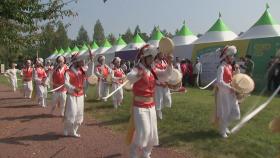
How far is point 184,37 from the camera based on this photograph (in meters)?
27.4

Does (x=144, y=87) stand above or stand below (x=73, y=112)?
above

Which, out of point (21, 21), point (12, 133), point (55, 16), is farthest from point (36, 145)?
point (55, 16)

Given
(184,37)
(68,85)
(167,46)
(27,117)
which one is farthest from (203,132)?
(184,37)

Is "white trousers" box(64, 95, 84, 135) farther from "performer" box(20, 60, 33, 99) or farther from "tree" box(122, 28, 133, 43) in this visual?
"tree" box(122, 28, 133, 43)

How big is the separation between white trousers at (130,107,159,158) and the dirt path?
46.5 inches

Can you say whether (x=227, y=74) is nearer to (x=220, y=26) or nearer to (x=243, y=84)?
(x=243, y=84)

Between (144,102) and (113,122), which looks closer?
(144,102)

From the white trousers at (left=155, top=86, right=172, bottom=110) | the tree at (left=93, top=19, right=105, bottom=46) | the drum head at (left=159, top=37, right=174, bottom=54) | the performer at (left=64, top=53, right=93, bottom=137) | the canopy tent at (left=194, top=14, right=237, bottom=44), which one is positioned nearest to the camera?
the drum head at (left=159, top=37, right=174, bottom=54)

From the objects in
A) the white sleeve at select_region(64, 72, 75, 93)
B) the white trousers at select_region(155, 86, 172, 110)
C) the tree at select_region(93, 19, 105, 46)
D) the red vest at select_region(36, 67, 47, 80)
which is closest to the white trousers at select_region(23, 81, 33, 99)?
the red vest at select_region(36, 67, 47, 80)

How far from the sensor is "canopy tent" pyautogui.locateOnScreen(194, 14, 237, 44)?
943 inches

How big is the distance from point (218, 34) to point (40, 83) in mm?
10911

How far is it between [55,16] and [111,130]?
4.25 m

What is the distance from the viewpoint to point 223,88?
10047mm

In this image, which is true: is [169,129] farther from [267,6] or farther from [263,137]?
[267,6]
